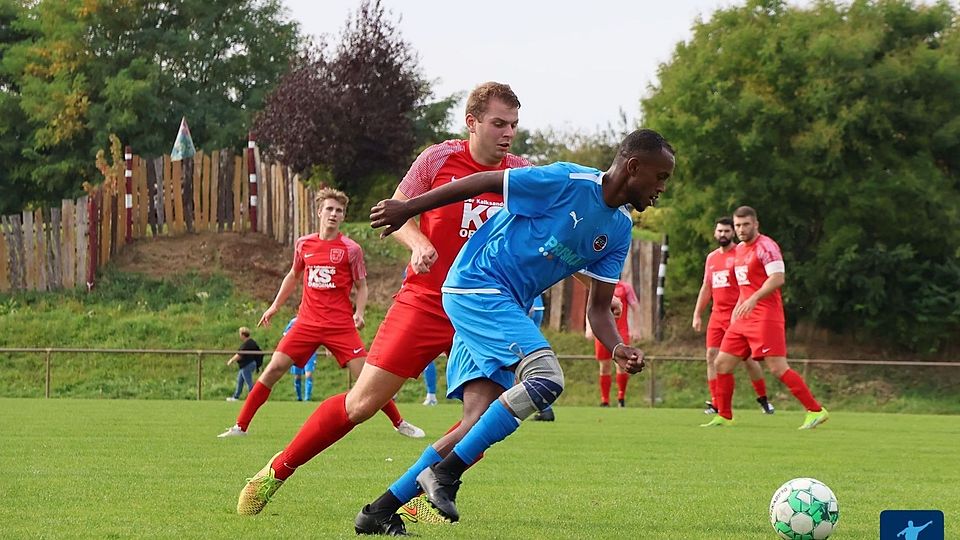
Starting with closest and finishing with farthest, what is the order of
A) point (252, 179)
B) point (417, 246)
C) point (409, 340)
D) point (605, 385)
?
point (417, 246)
point (409, 340)
point (605, 385)
point (252, 179)

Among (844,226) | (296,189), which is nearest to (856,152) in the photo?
(844,226)

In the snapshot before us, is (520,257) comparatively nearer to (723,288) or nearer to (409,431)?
(409,431)

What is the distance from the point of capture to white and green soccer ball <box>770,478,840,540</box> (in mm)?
6055

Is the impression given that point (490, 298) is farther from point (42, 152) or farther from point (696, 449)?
point (42, 152)

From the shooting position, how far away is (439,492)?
228 inches

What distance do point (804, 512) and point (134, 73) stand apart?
45.8 m

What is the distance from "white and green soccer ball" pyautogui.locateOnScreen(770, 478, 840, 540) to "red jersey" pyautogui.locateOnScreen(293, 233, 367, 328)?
289 inches

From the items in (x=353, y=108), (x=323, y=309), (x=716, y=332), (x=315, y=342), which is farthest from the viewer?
(x=353, y=108)

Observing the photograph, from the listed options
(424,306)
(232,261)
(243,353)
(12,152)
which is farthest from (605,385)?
(12,152)

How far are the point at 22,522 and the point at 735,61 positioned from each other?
25.7 meters

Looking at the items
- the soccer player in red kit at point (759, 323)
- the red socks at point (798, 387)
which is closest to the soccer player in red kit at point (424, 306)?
the soccer player in red kit at point (759, 323)

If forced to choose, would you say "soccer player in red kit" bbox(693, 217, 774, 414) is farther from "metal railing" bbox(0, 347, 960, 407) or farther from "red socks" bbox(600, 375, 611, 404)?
"metal railing" bbox(0, 347, 960, 407)

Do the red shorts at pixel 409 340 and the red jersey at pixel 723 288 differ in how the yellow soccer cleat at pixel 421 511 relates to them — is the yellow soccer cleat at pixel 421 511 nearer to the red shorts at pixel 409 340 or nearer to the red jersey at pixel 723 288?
the red shorts at pixel 409 340

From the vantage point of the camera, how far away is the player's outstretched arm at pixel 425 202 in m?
6.13
